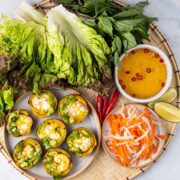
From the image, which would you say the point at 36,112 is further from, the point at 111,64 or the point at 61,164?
the point at 111,64

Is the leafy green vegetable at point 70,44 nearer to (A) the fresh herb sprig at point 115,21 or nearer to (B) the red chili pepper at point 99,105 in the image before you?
(A) the fresh herb sprig at point 115,21

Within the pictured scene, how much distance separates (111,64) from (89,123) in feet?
1.21

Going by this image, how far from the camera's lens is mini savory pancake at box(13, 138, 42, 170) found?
2.73 metres

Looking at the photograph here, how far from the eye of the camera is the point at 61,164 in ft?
8.91

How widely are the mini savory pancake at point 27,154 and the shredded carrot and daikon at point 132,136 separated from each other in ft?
1.25

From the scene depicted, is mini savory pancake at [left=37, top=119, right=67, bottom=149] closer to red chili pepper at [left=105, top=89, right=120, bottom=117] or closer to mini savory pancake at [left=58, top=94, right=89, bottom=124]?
mini savory pancake at [left=58, top=94, right=89, bottom=124]

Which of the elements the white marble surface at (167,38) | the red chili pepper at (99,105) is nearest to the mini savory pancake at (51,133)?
the red chili pepper at (99,105)

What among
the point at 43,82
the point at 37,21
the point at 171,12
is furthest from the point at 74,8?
the point at 171,12

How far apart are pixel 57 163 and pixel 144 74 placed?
2.16ft

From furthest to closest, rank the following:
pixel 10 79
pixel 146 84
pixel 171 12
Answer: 1. pixel 171 12
2. pixel 146 84
3. pixel 10 79

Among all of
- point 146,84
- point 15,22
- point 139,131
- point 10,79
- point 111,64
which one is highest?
point 15,22

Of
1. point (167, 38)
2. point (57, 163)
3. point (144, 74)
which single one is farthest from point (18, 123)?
point (167, 38)

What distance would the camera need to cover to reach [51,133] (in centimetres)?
273

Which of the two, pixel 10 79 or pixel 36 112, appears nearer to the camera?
pixel 10 79
